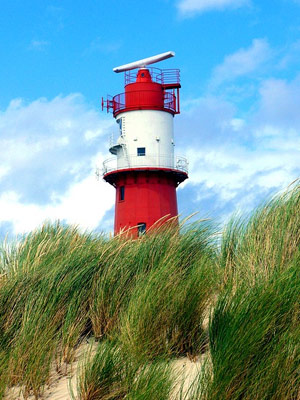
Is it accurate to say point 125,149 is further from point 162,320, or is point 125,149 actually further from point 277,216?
point 162,320

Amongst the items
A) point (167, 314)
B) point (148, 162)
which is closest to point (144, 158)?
point (148, 162)

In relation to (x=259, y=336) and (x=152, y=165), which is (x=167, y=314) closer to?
(x=259, y=336)

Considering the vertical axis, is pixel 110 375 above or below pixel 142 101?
below

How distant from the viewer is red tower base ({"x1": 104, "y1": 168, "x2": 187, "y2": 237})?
2436cm

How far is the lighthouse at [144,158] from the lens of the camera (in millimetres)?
24438

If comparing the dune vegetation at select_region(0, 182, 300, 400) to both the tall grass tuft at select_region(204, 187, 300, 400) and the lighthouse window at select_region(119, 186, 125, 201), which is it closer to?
the tall grass tuft at select_region(204, 187, 300, 400)

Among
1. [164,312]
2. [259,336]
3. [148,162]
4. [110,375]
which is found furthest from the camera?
[148,162]

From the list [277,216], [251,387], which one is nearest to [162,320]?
[251,387]

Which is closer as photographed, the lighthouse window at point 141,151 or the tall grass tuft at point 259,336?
the tall grass tuft at point 259,336

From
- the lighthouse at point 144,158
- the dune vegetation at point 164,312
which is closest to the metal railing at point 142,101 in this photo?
the lighthouse at point 144,158

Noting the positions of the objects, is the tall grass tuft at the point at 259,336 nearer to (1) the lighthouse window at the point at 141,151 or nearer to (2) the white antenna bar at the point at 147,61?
(1) the lighthouse window at the point at 141,151

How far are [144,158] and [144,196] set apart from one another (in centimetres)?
168

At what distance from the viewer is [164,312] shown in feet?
21.3

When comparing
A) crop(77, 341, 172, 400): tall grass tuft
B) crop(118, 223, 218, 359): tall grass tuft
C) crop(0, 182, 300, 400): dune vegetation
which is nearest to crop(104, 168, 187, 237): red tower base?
crop(0, 182, 300, 400): dune vegetation
